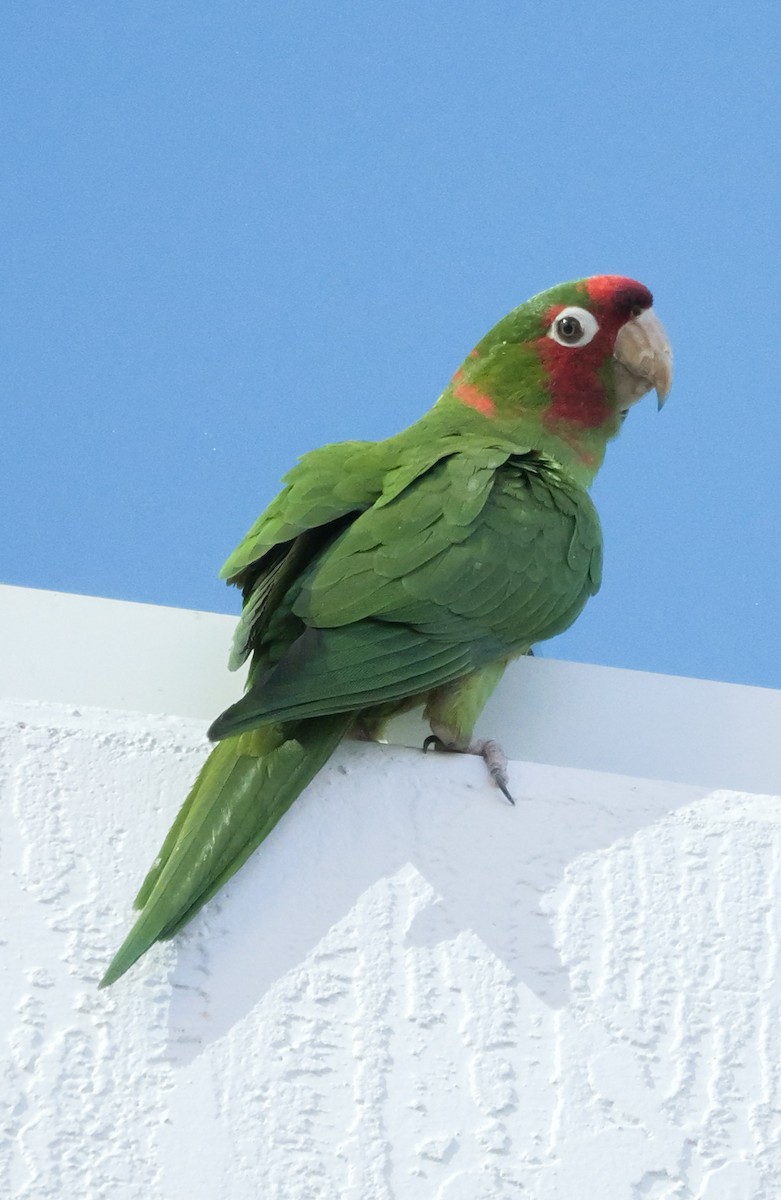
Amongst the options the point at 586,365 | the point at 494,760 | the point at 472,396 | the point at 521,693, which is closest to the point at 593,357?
the point at 586,365

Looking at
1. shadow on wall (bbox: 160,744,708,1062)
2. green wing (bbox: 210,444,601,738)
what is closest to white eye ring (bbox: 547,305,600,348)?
green wing (bbox: 210,444,601,738)

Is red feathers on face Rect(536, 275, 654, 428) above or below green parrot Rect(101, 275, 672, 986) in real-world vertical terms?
above

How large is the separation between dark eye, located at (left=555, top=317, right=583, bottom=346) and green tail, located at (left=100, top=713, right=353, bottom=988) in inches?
43.8

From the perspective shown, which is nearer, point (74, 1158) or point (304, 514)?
point (74, 1158)

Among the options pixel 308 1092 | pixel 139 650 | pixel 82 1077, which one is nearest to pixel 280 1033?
pixel 308 1092

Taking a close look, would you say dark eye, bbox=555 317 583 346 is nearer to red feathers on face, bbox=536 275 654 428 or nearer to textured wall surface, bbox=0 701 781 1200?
red feathers on face, bbox=536 275 654 428

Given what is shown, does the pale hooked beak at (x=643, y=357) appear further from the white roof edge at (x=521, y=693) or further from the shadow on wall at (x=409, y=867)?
the shadow on wall at (x=409, y=867)

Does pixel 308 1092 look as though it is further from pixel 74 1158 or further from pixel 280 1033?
pixel 74 1158

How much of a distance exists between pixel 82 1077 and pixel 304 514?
83cm

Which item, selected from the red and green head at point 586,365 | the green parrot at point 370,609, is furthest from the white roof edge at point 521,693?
the red and green head at point 586,365

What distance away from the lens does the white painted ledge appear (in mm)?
1353

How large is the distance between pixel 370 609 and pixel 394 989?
509 mm

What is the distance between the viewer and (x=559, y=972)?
1496 millimetres

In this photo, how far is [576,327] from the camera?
251cm
